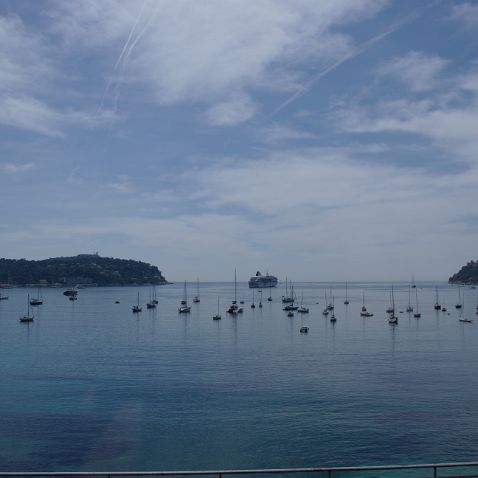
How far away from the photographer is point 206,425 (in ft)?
130

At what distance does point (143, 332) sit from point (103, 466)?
7635cm

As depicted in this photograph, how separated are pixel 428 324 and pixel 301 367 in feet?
228

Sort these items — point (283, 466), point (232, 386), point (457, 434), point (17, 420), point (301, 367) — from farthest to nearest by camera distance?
point (301, 367) < point (232, 386) < point (17, 420) < point (457, 434) < point (283, 466)

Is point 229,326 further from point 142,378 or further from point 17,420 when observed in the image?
Answer: point 17,420

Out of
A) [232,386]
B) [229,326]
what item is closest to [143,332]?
[229,326]

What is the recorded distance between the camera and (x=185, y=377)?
2264 inches

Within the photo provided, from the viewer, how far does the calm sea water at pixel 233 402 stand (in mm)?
33875

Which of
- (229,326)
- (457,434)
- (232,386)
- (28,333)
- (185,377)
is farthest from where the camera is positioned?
(229,326)

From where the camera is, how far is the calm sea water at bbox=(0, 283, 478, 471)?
1334 inches

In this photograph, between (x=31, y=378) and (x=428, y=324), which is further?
(x=428, y=324)

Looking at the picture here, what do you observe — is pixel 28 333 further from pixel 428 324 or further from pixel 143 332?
pixel 428 324

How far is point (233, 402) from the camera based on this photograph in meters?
46.5

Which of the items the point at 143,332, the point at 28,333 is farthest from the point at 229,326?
the point at 28,333

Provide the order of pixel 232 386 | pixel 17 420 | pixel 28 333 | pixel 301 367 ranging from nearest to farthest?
pixel 17 420, pixel 232 386, pixel 301 367, pixel 28 333
